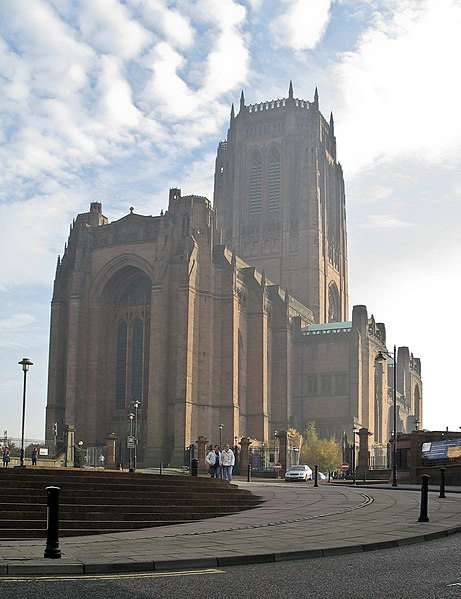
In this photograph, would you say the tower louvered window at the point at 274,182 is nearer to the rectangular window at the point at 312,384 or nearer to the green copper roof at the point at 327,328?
the green copper roof at the point at 327,328

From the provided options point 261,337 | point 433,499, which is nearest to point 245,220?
point 261,337

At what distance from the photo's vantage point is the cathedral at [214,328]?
76250 mm

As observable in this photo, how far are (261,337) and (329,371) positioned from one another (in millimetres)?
13957

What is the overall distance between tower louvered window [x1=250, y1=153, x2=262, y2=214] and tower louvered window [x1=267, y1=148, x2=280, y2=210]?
4.56 feet

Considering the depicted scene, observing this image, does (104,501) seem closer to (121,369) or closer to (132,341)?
(132,341)

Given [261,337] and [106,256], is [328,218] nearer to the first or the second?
[261,337]

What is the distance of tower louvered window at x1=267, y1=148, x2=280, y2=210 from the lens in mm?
112069

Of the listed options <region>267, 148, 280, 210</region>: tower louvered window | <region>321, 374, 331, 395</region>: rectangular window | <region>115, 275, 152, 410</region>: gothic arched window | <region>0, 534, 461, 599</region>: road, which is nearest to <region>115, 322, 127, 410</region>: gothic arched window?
<region>115, 275, 152, 410</region>: gothic arched window

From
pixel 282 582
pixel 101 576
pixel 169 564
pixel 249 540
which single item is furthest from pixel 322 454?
pixel 282 582

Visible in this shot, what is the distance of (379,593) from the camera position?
Result: 10.3 m

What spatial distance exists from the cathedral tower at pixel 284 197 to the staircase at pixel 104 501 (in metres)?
86.3

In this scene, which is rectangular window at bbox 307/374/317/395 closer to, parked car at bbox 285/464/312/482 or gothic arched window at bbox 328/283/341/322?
gothic arched window at bbox 328/283/341/322

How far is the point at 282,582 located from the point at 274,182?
103 metres

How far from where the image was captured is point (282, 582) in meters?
11.2
